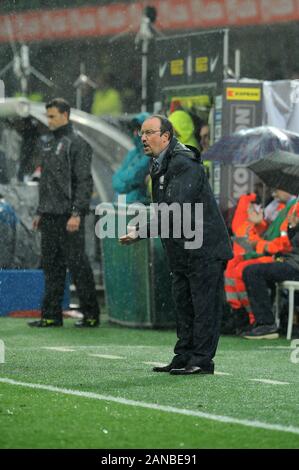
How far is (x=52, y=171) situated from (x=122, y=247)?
1.11 metres

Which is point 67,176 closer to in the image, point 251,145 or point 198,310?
point 251,145

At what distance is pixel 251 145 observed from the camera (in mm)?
14898

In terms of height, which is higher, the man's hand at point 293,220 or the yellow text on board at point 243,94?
the yellow text on board at point 243,94

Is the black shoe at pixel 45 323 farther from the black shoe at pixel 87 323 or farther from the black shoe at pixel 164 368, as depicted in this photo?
the black shoe at pixel 164 368

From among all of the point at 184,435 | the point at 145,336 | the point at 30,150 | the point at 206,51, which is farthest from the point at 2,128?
the point at 184,435

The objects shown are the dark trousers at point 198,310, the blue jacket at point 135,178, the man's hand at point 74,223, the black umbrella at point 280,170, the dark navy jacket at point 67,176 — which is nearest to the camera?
the dark trousers at point 198,310

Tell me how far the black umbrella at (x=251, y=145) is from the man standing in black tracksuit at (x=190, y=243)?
13.8ft

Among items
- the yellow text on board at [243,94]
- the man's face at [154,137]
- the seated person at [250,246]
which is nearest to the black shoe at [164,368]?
the man's face at [154,137]

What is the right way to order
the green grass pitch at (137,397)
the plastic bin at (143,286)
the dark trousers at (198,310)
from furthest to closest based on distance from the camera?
the plastic bin at (143,286), the dark trousers at (198,310), the green grass pitch at (137,397)

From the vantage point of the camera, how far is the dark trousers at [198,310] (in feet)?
34.4

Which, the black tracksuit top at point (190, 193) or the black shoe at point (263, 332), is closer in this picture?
the black tracksuit top at point (190, 193)

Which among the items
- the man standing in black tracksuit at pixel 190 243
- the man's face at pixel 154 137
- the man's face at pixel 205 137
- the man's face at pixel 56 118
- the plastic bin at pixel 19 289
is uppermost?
the man's face at pixel 56 118

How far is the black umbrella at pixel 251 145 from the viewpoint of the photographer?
581 inches

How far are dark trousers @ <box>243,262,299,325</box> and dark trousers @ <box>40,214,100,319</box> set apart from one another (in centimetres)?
167
